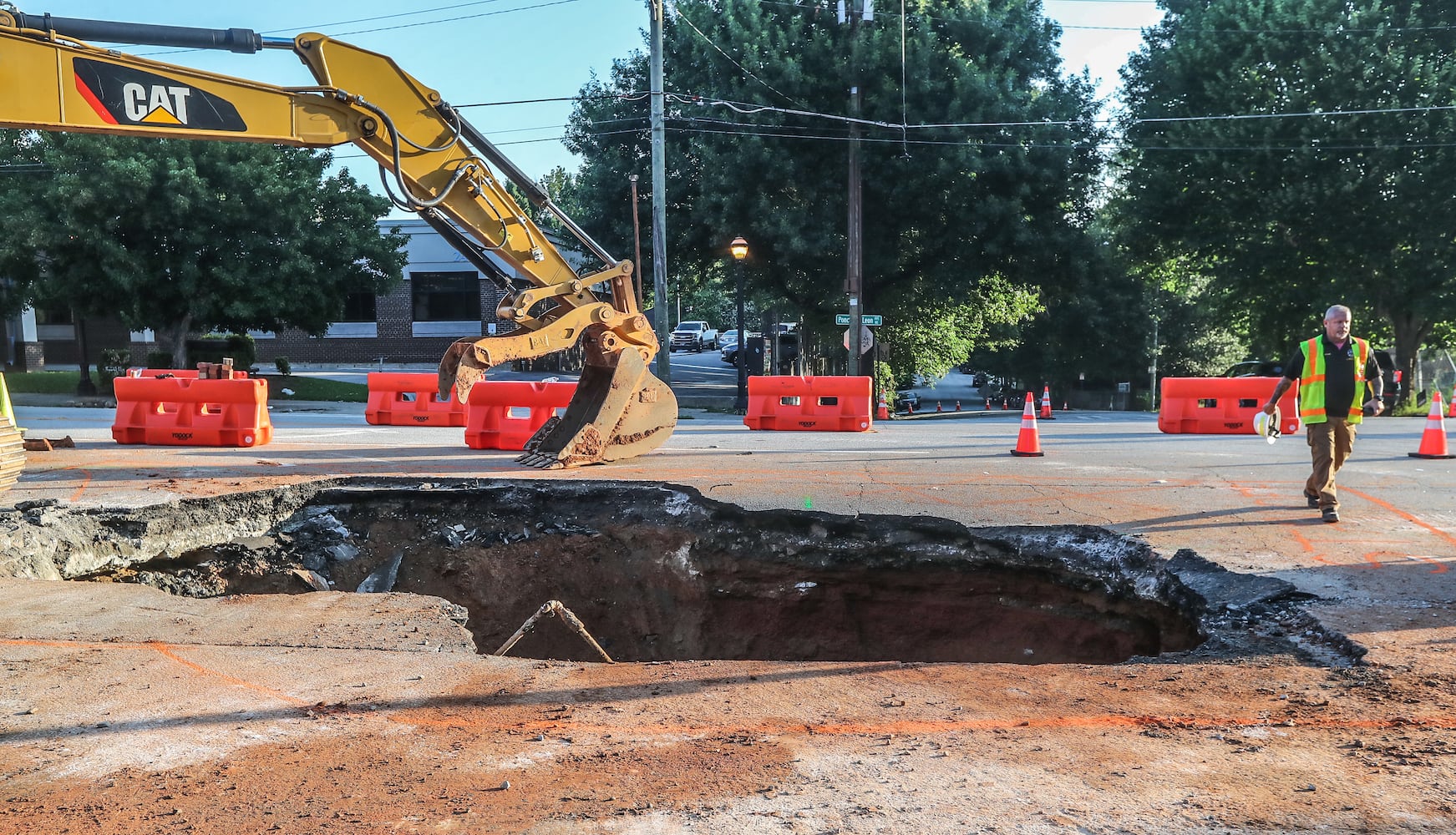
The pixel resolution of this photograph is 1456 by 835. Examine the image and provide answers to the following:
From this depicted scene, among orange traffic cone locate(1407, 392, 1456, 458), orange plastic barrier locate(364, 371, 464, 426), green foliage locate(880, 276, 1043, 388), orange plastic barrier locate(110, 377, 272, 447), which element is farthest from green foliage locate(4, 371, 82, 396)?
orange traffic cone locate(1407, 392, 1456, 458)

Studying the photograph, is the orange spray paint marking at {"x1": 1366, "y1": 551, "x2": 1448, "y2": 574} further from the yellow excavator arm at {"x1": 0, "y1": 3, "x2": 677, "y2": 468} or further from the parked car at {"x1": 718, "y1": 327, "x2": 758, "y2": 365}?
the parked car at {"x1": 718, "y1": 327, "x2": 758, "y2": 365}

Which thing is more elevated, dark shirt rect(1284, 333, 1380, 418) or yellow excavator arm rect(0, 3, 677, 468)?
yellow excavator arm rect(0, 3, 677, 468)

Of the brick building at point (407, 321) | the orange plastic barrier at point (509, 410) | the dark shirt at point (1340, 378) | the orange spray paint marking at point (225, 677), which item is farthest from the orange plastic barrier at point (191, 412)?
the brick building at point (407, 321)

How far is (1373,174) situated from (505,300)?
24060 millimetres

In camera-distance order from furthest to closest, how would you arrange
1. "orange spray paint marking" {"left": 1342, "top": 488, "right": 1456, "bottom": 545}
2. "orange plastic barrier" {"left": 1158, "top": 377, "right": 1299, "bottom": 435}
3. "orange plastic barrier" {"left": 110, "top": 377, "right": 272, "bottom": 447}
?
"orange plastic barrier" {"left": 1158, "top": 377, "right": 1299, "bottom": 435} → "orange plastic barrier" {"left": 110, "top": 377, "right": 272, "bottom": 447} → "orange spray paint marking" {"left": 1342, "top": 488, "right": 1456, "bottom": 545}

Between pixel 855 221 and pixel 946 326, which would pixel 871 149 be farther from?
pixel 946 326

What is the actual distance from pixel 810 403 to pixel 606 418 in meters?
6.93

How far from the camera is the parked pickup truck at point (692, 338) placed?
55.0m

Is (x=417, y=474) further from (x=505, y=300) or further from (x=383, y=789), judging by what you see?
(x=383, y=789)

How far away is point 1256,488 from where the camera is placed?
33.1 ft

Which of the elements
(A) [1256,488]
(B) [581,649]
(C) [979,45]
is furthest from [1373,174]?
(B) [581,649]

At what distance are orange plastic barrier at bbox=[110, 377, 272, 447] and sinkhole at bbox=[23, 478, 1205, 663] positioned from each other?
6.18 m

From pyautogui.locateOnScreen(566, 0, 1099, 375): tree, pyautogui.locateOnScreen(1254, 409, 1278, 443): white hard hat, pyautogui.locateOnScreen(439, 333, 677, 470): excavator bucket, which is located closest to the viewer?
pyautogui.locateOnScreen(1254, 409, 1278, 443): white hard hat

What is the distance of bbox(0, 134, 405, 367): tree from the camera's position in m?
24.7
